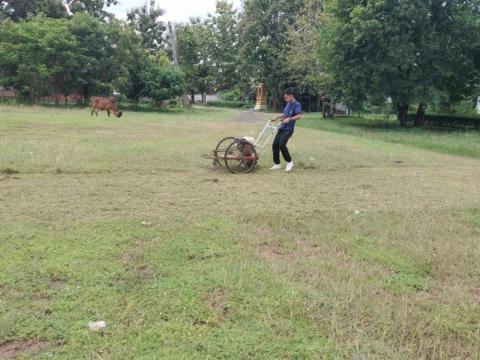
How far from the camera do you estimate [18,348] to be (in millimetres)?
2412

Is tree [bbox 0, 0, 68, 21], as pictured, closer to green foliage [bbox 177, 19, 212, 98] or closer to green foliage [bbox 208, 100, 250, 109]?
green foliage [bbox 177, 19, 212, 98]

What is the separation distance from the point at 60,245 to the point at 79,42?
28.1 m

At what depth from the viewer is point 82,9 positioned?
3647cm

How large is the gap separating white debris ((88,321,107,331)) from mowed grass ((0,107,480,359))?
0.12 ft

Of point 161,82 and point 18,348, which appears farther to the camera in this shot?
point 161,82

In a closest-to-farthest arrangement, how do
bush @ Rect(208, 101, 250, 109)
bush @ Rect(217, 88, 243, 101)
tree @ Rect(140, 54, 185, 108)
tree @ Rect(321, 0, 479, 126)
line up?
1. tree @ Rect(321, 0, 479, 126)
2. tree @ Rect(140, 54, 185, 108)
3. bush @ Rect(208, 101, 250, 109)
4. bush @ Rect(217, 88, 243, 101)

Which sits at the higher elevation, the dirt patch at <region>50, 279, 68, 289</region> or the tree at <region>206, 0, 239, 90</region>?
the tree at <region>206, 0, 239, 90</region>

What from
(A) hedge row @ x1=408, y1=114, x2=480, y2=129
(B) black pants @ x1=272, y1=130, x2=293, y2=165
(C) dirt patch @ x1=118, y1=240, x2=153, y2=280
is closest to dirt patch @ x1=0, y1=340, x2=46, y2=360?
(C) dirt patch @ x1=118, y1=240, x2=153, y2=280

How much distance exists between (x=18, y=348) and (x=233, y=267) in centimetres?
168

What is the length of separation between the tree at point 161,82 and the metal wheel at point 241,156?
906 inches

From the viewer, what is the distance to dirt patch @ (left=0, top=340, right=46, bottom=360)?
236 cm

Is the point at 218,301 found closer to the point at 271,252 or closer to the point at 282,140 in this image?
the point at 271,252

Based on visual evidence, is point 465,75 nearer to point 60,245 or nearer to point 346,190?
point 346,190

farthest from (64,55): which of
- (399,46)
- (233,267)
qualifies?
(233,267)
